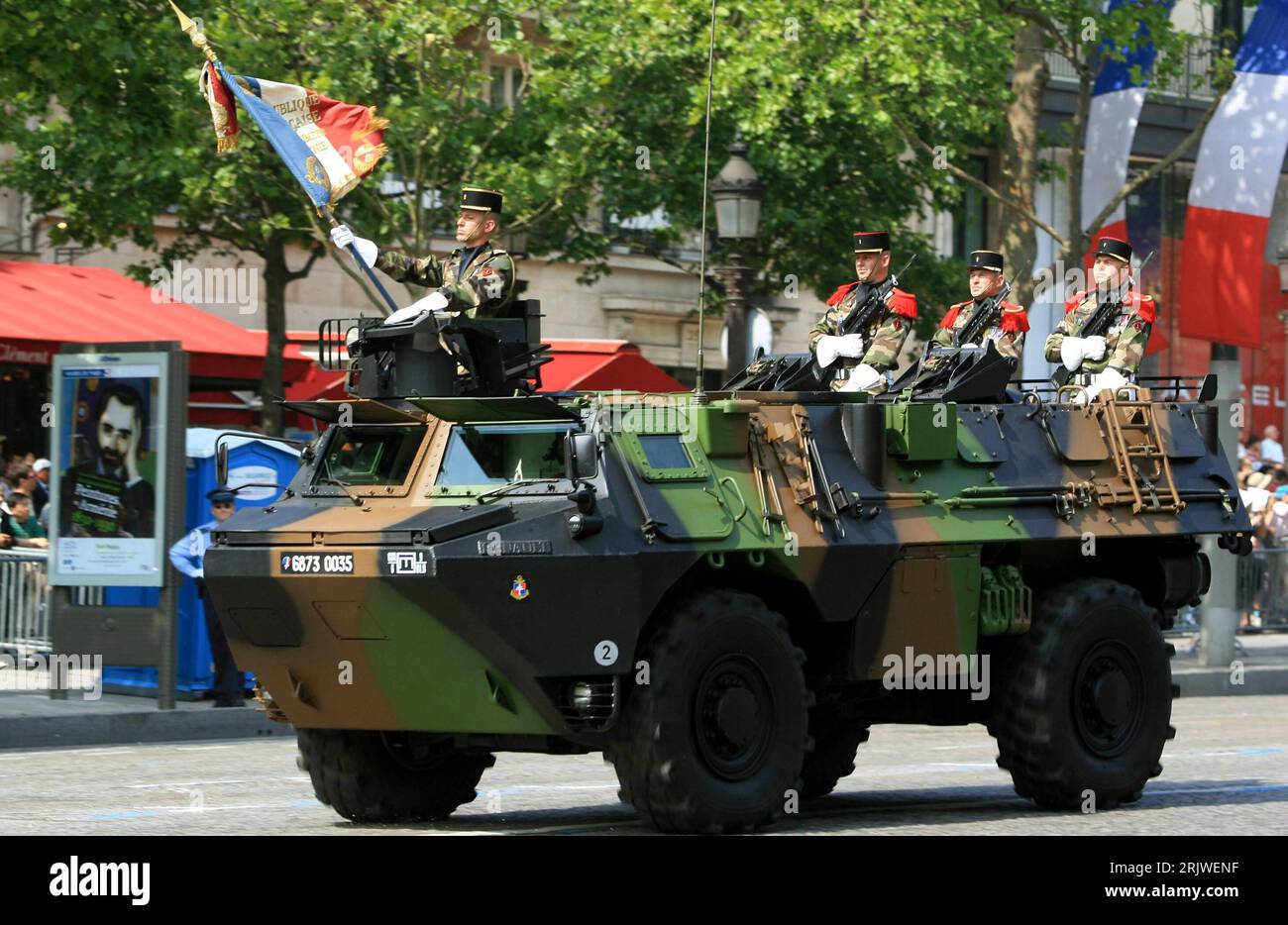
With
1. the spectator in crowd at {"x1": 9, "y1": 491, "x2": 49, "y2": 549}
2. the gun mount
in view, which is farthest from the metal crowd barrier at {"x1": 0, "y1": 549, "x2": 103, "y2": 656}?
the gun mount

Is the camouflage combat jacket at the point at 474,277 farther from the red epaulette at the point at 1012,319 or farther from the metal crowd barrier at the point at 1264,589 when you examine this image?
the metal crowd barrier at the point at 1264,589

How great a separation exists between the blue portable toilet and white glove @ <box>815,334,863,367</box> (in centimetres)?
662

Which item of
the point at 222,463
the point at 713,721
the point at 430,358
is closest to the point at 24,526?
the point at 222,463

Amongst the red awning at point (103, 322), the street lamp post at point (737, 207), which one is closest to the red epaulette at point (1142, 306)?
the street lamp post at point (737, 207)

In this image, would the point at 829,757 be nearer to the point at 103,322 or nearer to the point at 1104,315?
the point at 1104,315

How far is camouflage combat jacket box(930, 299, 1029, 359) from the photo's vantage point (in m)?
14.8

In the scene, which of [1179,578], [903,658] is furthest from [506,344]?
[1179,578]

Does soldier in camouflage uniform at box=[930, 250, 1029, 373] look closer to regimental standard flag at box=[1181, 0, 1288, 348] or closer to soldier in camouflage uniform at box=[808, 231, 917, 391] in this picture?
soldier in camouflage uniform at box=[808, 231, 917, 391]

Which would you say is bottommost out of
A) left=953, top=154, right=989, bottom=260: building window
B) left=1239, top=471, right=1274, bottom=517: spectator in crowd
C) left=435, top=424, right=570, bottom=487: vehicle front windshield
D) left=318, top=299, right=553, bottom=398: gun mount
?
left=1239, top=471, right=1274, bottom=517: spectator in crowd

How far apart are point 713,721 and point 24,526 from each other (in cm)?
1269

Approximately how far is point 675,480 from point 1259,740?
27.7 feet

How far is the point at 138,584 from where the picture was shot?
18.6m

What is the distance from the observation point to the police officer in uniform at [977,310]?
1482cm

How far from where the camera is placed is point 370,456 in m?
12.0
